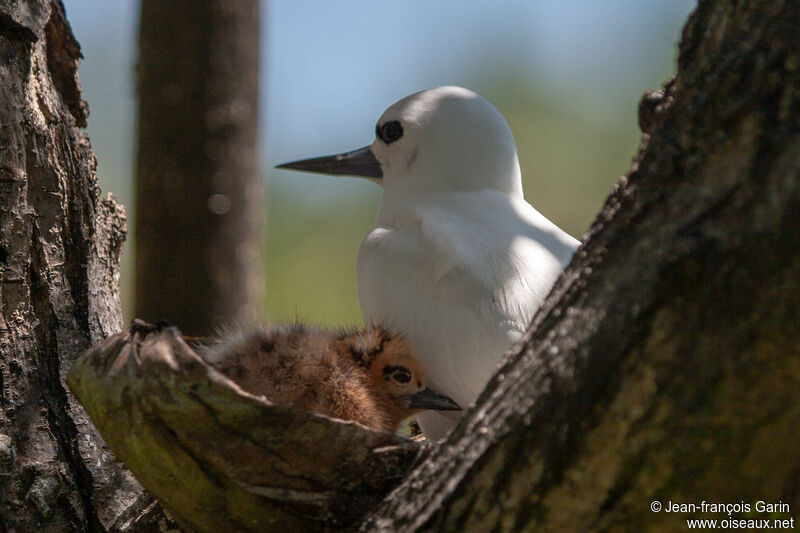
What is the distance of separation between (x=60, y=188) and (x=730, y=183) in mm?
1657

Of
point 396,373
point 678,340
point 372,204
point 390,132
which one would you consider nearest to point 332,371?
point 396,373

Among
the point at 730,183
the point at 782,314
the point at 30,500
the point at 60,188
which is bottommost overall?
the point at 30,500

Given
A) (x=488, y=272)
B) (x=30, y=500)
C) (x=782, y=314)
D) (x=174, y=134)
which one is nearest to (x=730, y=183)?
(x=782, y=314)

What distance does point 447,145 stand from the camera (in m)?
2.98

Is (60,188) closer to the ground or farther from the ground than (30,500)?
farther from the ground

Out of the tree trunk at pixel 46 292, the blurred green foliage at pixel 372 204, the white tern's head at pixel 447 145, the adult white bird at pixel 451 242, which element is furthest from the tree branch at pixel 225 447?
the blurred green foliage at pixel 372 204

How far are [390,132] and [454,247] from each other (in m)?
0.97

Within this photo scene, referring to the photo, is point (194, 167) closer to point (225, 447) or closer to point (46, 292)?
point (46, 292)

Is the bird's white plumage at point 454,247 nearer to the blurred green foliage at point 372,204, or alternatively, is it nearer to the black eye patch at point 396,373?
the black eye patch at point 396,373

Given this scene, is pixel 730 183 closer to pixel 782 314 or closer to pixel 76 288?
pixel 782 314

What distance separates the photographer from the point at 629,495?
3.84ft

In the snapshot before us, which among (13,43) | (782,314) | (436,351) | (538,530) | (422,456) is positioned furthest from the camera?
(436,351)

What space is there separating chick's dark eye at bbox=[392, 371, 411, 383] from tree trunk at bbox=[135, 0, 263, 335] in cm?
202

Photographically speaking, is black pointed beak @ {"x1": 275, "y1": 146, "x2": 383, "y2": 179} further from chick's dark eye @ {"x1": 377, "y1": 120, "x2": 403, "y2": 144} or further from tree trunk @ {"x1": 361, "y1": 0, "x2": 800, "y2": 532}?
tree trunk @ {"x1": 361, "y1": 0, "x2": 800, "y2": 532}
